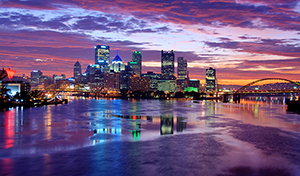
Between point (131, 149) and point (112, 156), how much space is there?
2359mm

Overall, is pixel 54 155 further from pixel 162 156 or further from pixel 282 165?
pixel 282 165

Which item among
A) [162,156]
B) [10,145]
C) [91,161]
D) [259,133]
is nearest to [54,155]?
[91,161]

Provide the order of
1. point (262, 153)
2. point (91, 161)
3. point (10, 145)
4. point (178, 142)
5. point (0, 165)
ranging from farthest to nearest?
1. point (178, 142)
2. point (10, 145)
3. point (262, 153)
4. point (91, 161)
5. point (0, 165)

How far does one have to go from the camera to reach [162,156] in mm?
18812

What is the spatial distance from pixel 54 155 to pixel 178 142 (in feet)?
36.1

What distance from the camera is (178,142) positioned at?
77.4 ft

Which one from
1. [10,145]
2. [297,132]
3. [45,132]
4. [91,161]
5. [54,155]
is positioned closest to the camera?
[91,161]

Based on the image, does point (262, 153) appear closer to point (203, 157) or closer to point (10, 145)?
point (203, 157)

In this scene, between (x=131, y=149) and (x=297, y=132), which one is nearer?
(x=131, y=149)

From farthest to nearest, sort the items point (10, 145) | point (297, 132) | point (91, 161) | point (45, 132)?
point (297, 132)
point (45, 132)
point (10, 145)
point (91, 161)

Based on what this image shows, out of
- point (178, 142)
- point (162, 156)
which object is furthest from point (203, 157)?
point (178, 142)

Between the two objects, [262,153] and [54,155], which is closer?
[54,155]

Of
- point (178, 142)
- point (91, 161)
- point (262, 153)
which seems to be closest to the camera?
point (91, 161)

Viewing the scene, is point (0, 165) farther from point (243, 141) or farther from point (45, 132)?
point (243, 141)
